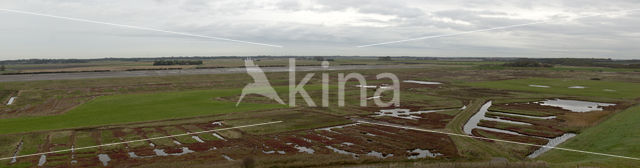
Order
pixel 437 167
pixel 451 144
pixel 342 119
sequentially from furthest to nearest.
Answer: pixel 342 119, pixel 451 144, pixel 437 167

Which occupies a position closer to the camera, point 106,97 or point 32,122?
point 32,122

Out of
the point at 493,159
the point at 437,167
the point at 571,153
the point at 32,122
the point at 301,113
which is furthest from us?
the point at 301,113

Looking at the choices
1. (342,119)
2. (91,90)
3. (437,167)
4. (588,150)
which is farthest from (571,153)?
(91,90)

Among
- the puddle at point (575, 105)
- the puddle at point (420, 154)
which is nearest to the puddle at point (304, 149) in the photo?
the puddle at point (420, 154)

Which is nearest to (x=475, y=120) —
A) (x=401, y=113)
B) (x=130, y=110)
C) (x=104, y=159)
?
(x=401, y=113)

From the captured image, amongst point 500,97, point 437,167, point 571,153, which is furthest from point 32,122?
point 500,97

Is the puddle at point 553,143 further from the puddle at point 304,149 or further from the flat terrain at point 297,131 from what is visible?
the puddle at point 304,149

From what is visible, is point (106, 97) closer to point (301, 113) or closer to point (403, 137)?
point (301, 113)
